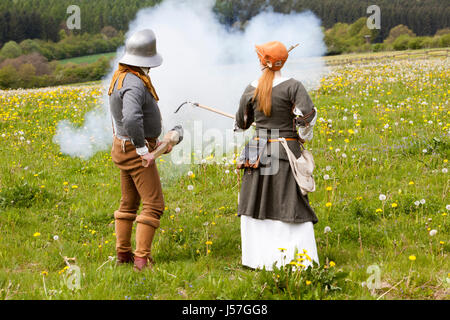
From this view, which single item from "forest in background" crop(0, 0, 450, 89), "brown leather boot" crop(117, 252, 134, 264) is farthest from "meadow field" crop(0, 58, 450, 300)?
"forest in background" crop(0, 0, 450, 89)

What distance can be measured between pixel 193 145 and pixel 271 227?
4.62m

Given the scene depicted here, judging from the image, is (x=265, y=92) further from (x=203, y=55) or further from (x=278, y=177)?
(x=203, y=55)

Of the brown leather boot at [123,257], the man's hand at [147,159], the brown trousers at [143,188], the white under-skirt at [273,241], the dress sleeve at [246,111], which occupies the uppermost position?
Answer: the dress sleeve at [246,111]

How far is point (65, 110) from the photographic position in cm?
1245

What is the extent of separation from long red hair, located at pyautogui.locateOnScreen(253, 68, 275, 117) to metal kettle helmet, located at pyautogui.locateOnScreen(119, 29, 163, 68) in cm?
109

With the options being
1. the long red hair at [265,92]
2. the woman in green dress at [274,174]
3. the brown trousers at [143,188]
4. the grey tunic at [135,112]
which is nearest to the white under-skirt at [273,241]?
the woman in green dress at [274,174]

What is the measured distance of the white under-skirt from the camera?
4.96 meters

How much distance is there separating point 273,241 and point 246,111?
1.43 m

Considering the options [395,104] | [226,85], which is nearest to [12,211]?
[226,85]

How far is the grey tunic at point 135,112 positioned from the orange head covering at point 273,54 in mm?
1232

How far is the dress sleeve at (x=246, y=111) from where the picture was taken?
511 centimetres

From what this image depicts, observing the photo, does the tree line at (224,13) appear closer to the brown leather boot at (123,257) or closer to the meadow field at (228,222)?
the meadow field at (228,222)

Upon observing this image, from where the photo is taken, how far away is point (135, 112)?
4.52 m

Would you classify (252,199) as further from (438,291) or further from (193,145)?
(193,145)
